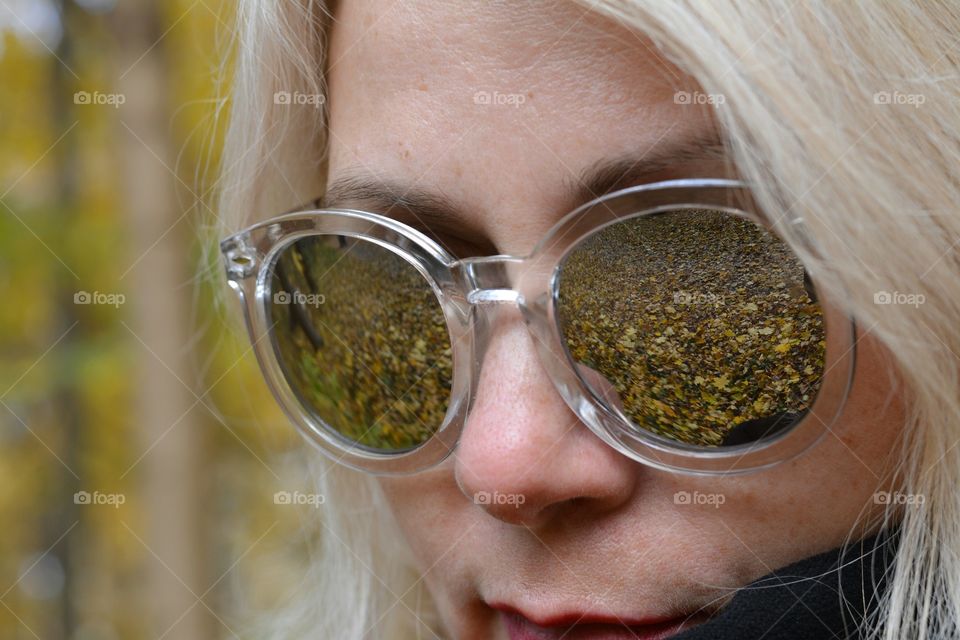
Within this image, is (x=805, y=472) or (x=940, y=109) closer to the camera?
(x=940, y=109)

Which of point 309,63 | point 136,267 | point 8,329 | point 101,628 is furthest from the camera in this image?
point 101,628

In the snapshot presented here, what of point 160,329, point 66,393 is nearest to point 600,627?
point 160,329

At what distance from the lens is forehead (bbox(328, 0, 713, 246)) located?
1160 mm

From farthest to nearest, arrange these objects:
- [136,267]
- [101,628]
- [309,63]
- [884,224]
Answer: [101,628] → [136,267] → [309,63] → [884,224]

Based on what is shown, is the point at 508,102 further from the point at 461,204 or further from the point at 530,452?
the point at 530,452

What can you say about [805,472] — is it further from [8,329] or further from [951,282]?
[8,329]

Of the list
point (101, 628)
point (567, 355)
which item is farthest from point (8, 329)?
point (567, 355)

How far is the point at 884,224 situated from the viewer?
1038mm

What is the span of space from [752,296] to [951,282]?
213 millimetres

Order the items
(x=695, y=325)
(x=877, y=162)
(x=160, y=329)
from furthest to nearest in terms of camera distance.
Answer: (x=160, y=329), (x=695, y=325), (x=877, y=162)

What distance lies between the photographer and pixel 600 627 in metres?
1.33

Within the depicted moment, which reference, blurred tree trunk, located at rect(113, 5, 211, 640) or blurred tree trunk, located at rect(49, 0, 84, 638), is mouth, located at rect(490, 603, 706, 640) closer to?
blurred tree trunk, located at rect(113, 5, 211, 640)

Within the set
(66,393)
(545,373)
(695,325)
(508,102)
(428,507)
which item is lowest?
(66,393)

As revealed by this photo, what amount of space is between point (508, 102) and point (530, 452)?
46 cm
